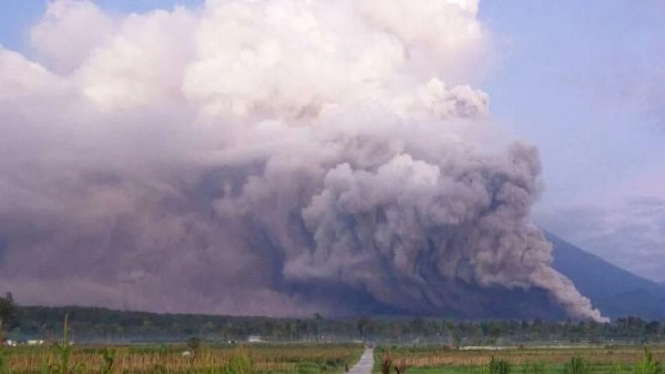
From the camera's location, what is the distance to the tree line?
145000mm

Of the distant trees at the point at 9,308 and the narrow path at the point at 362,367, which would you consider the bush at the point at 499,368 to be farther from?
the distant trees at the point at 9,308

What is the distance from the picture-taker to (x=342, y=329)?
6732 inches

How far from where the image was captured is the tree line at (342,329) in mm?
145000

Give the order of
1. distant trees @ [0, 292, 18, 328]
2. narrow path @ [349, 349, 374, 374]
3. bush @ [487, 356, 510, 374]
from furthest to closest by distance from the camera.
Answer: distant trees @ [0, 292, 18, 328] → narrow path @ [349, 349, 374, 374] → bush @ [487, 356, 510, 374]

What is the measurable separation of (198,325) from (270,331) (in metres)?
18.4

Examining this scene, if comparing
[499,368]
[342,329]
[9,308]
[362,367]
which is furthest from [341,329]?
[499,368]

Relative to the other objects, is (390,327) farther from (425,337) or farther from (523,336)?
(523,336)

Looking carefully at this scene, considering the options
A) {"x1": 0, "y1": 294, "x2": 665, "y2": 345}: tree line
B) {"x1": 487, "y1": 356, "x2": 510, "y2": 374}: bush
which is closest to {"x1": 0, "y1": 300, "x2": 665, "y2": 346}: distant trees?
{"x1": 0, "y1": 294, "x2": 665, "y2": 345}: tree line

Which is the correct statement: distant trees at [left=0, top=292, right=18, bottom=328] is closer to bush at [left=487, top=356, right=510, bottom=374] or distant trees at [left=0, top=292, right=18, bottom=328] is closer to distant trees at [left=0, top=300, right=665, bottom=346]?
distant trees at [left=0, top=300, right=665, bottom=346]

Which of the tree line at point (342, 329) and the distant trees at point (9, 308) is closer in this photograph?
the distant trees at point (9, 308)

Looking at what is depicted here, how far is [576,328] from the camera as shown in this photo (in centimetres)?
15762

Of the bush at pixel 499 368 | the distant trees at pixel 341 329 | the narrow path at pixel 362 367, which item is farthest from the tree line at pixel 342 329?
the bush at pixel 499 368

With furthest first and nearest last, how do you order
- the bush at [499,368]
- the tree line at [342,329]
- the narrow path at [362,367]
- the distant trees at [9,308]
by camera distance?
the tree line at [342,329] < the distant trees at [9,308] < the narrow path at [362,367] < the bush at [499,368]

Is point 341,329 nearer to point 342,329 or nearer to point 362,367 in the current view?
point 342,329
